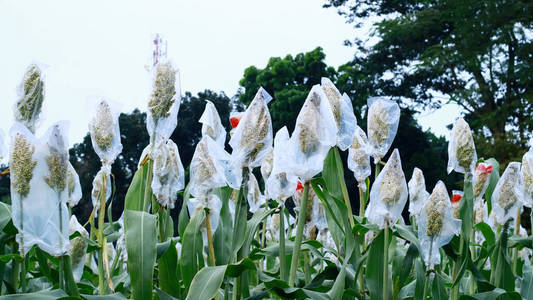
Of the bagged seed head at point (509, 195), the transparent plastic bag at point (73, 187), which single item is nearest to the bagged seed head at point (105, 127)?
the transparent plastic bag at point (73, 187)

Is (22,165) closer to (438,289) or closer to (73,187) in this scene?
(73,187)

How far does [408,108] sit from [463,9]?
137 inches

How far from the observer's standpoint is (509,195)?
1967mm

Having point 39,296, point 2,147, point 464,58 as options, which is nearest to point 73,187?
point 2,147

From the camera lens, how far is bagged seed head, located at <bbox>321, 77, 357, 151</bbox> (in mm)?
1610

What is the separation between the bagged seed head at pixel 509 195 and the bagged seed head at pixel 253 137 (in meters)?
0.98

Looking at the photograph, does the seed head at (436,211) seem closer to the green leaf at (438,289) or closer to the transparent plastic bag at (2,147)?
the green leaf at (438,289)

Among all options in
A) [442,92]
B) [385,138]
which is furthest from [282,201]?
[442,92]

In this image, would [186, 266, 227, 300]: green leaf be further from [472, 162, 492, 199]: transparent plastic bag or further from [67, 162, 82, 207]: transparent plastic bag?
[472, 162, 492, 199]: transparent plastic bag

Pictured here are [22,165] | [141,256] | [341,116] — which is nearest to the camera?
[22,165]

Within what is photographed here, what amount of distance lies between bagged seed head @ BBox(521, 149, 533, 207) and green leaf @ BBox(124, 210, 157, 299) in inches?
47.9

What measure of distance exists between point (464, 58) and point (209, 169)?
16.7 metres

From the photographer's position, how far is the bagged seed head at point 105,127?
5.34 ft

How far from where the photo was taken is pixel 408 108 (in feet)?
61.5
